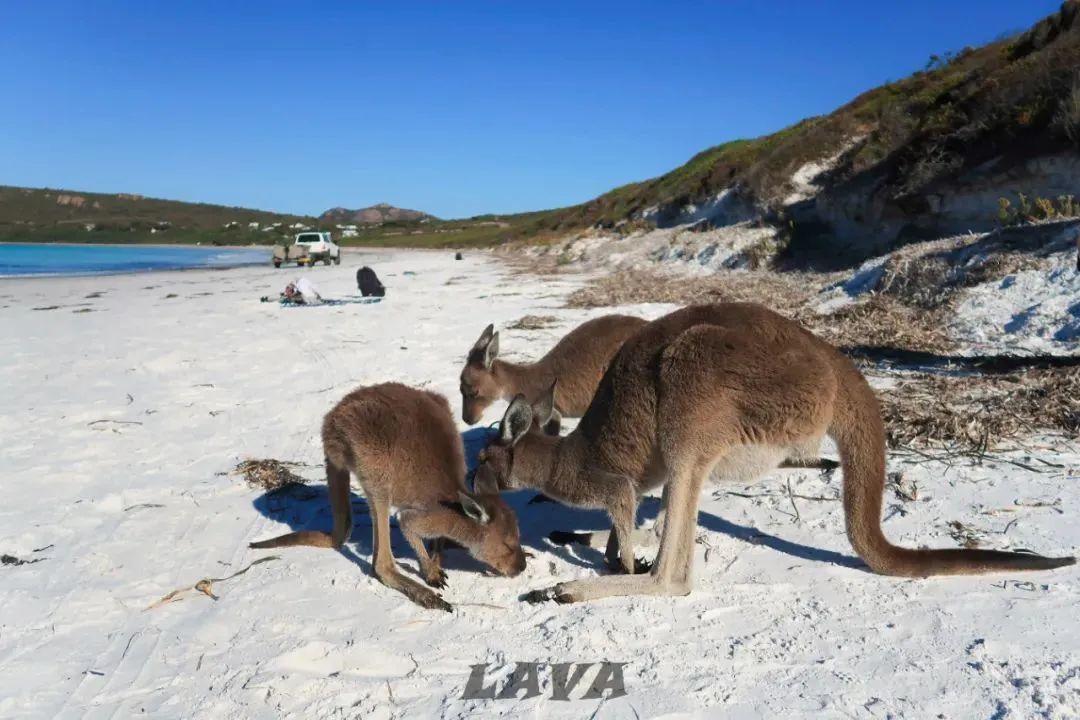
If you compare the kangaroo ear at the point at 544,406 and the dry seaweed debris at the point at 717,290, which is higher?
the dry seaweed debris at the point at 717,290

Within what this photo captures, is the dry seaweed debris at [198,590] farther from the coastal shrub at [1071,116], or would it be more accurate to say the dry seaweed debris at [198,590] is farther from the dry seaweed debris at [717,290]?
the coastal shrub at [1071,116]

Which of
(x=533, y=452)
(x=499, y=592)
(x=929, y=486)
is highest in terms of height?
(x=533, y=452)

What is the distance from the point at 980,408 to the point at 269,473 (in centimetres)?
492

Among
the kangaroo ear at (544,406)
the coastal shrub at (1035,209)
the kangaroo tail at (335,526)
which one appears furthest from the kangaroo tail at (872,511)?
the coastal shrub at (1035,209)

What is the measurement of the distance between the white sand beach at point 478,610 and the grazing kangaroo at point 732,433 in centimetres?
12

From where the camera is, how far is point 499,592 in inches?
136

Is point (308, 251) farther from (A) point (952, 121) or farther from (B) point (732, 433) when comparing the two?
(B) point (732, 433)

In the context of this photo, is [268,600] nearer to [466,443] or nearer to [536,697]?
[536,697]

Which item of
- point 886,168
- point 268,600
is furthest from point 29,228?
point 268,600

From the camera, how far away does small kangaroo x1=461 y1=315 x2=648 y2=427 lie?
5305mm

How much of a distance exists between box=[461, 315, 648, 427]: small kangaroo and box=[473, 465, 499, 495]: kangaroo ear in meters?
1.03

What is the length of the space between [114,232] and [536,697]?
92.8m

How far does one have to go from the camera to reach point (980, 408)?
17.1 feet

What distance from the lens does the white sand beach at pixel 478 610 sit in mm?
2502
